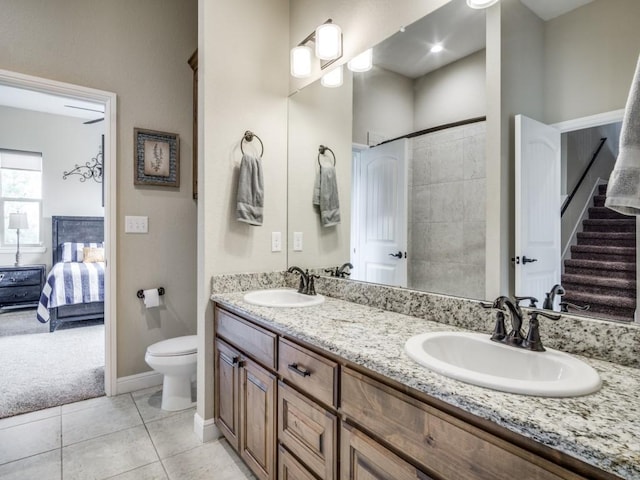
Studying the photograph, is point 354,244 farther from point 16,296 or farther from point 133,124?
point 16,296

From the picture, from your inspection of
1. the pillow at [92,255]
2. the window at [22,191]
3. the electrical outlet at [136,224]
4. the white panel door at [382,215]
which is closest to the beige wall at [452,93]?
the white panel door at [382,215]

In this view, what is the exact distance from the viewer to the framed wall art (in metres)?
2.63

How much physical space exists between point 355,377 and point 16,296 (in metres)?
5.68

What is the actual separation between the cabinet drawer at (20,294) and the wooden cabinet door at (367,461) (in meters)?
5.60

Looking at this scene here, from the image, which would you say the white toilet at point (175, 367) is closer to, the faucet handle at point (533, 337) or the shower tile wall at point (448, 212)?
the shower tile wall at point (448, 212)

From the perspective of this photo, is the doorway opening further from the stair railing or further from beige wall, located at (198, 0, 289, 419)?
the stair railing

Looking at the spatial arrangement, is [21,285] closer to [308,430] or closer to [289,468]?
[289,468]

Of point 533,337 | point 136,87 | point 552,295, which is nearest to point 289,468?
point 533,337

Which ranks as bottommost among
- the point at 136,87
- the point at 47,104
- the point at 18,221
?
the point at 18,221

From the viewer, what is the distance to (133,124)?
2.62 metres

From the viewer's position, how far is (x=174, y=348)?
2.34 m

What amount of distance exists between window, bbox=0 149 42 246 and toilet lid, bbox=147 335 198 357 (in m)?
4.39

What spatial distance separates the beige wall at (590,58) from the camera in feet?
3.27

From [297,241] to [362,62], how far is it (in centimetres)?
108
